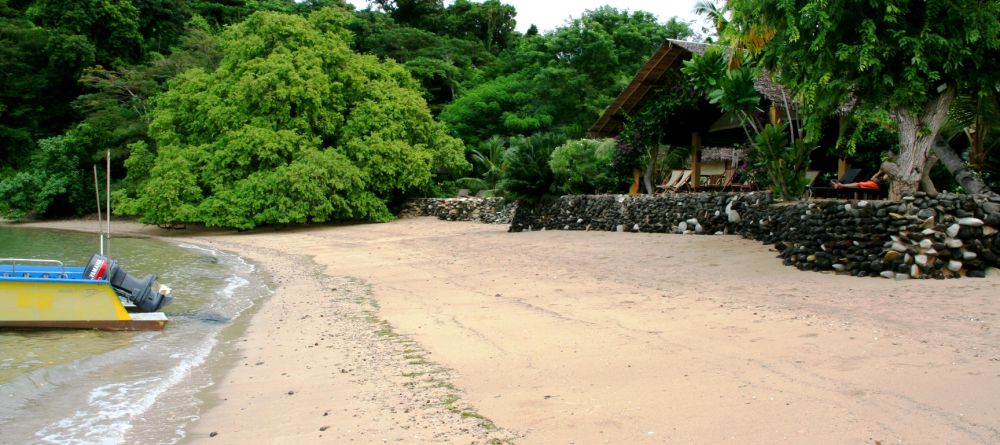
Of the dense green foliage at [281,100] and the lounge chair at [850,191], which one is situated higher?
the dense green foliage at [281,100]

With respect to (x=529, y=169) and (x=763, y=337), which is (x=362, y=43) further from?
(x=763, y=337)

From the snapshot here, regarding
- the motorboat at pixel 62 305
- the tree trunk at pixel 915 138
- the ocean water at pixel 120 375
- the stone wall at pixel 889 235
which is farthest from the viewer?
the tree trunk at pixel 915 138

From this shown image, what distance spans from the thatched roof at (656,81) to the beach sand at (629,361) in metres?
5.48

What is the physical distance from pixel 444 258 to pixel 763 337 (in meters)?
9.57

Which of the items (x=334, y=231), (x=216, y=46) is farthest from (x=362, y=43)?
(x=334, y=231)

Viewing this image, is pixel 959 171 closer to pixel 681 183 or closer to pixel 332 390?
pixel 681 183

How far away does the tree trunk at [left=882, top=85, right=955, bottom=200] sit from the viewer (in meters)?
9.84

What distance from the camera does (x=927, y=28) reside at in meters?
9.17

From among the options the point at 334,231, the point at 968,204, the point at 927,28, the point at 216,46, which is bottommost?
the point at 334,231

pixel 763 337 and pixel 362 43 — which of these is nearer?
pixel 763 337

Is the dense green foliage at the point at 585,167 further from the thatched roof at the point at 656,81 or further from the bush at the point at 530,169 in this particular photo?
the thatched roof at the point at 656,81

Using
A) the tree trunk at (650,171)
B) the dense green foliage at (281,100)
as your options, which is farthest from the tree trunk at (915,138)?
the dense green foliage at (281,100)

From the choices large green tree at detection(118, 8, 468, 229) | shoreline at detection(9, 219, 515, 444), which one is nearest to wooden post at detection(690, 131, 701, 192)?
shoreline at detection(9, 219, 515, 444)

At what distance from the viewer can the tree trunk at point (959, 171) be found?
34.1 feet
